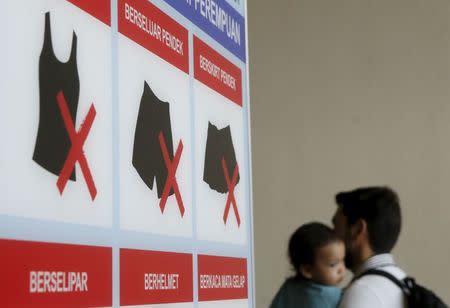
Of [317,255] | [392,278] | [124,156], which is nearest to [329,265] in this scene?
[317,255]

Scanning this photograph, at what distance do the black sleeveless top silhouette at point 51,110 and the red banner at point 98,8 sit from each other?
116 millimetres

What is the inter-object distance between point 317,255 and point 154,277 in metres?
1.85

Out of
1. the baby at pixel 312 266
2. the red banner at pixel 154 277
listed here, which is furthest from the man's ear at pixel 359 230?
the red banner at pixel 154 277

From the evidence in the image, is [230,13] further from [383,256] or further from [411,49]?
[411,49]

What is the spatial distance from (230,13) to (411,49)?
9.62ft

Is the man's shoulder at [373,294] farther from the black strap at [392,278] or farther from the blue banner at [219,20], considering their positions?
the blue banner at [219,20]

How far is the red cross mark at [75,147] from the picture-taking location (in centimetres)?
128

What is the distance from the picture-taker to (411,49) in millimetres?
4848

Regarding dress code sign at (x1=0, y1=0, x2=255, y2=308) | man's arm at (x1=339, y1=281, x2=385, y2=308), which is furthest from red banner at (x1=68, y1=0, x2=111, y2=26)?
man's arm at (x1=339, y1=281, x2=385, y2=308)

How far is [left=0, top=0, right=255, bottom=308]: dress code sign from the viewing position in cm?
119

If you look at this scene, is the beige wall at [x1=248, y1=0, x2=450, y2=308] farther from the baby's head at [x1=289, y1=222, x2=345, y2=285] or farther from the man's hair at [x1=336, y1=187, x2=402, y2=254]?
the man's hair at [x1=336, y1=187, x2=402, y2=254]

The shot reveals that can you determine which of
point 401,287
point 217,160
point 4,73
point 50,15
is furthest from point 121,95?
point 401,287

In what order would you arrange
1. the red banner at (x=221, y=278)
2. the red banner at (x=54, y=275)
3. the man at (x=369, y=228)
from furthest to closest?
the man at (x=369, y=228) → the red banner at (x=221, y=278) → the red banner at (x=54, y=275)

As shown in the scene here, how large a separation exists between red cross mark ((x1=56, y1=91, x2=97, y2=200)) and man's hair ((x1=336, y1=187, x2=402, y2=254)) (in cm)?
142
